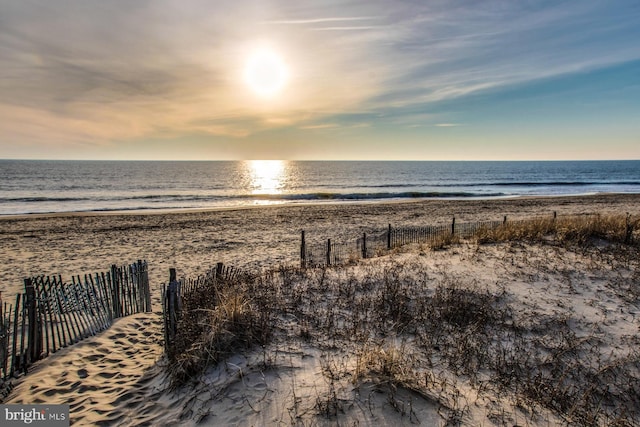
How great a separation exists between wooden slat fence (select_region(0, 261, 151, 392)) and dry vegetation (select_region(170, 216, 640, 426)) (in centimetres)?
236

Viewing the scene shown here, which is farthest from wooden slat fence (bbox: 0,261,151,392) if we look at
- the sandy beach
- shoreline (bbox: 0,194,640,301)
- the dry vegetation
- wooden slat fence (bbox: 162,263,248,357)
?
shoreline (bbox: 0,194,640,301)

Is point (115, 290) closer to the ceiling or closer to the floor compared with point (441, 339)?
closer to the ceiling

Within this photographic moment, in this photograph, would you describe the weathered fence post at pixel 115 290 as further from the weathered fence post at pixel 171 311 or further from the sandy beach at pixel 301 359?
the weathered fence post at pixel 171 311

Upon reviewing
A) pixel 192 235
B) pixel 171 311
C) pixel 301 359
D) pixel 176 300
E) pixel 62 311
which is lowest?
pixel 192 235

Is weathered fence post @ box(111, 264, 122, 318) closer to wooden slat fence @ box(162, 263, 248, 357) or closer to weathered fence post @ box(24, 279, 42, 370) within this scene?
wooden slat fence @ box(162, 263, 248, 357)

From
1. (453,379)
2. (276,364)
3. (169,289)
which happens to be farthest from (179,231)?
(453,379)

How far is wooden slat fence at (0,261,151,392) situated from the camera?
212 inches

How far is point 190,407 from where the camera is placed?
414 cm

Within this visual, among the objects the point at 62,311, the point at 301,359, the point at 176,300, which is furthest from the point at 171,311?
the point at 301,359

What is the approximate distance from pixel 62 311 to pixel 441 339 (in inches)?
279

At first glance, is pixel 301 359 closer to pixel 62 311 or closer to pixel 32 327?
pixel 32 327

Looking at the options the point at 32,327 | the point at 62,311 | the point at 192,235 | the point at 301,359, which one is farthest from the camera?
the point at 192,235

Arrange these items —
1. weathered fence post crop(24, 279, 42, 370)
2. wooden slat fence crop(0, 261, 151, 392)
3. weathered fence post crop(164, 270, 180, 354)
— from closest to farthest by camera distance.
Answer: wooden slat fence crop(0, 261, 151, 392) → weathered fence post crop(24, 279, 42, 370) → weathered fence post crop(164, 270, 180, 354)

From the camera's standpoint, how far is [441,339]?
19.0ft
